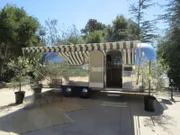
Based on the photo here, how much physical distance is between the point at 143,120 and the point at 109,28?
26157 millimetres

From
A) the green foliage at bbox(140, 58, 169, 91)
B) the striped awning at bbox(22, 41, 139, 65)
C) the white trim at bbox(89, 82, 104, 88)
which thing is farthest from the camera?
the white trim at bbox(89, 82, 104, 88)

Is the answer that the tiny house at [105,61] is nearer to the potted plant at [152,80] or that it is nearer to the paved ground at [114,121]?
the potted plant at [152,80]

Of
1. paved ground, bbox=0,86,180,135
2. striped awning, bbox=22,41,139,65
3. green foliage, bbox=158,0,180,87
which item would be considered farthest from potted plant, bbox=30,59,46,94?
green foliage, bbox=158,0,180,87

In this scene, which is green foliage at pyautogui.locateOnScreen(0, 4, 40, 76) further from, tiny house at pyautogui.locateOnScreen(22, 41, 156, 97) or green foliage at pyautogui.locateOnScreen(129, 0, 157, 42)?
green foliage at pyautogui.locateOnScreen(129, 0, 157, 42)

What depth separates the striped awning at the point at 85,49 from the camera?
281 inches

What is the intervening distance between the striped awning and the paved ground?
2517 mm

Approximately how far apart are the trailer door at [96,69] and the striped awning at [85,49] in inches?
17.5

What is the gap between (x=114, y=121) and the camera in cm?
546

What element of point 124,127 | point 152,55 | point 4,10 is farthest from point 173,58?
point 4,10

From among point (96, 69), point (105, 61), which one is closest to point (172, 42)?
point (105, 61)

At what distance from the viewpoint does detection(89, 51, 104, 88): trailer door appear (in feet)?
28.2

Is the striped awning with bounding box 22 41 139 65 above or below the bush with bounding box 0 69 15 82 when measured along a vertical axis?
above

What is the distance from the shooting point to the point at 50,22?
23875 millimetres

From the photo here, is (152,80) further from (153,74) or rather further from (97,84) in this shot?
(97,84)
